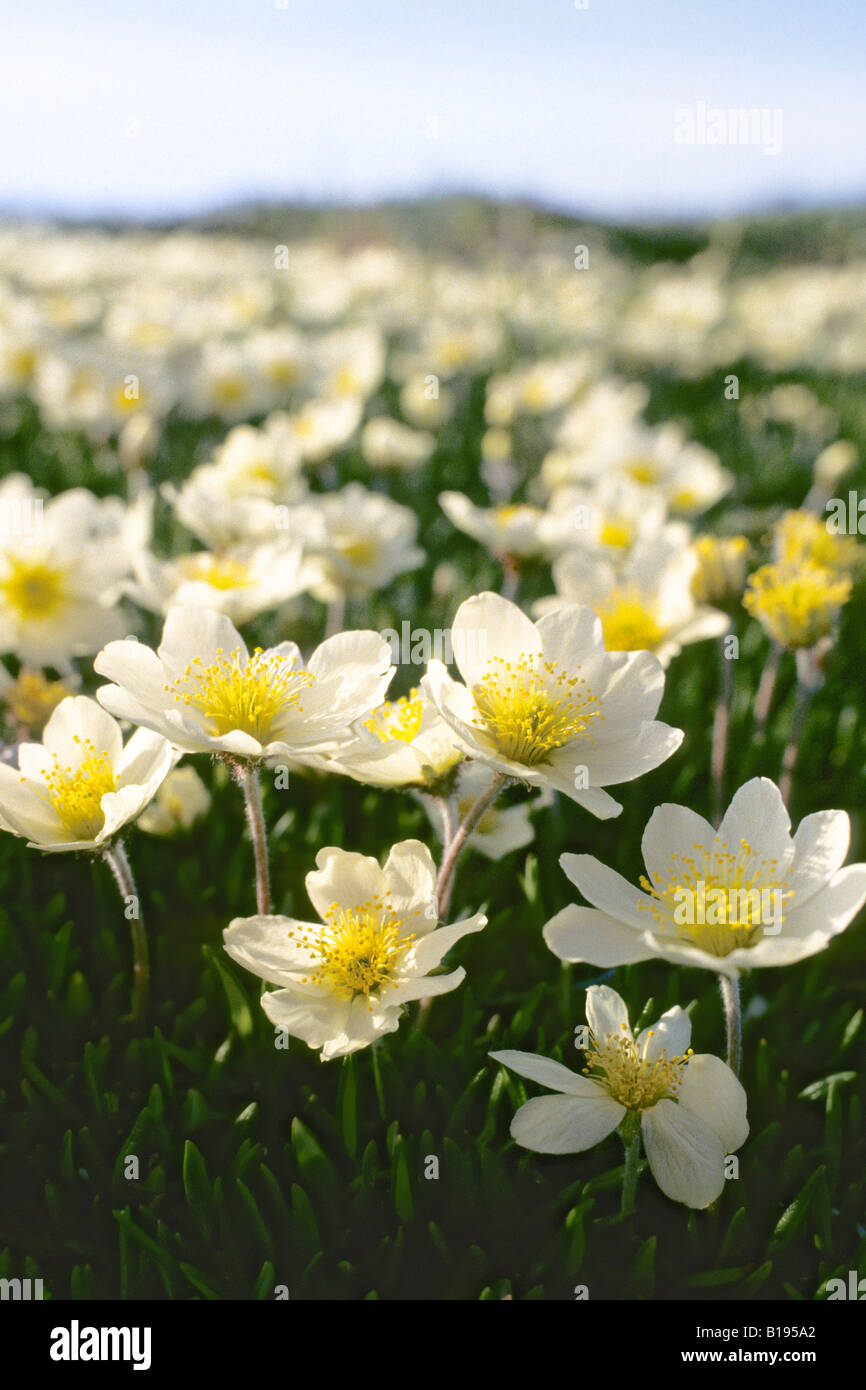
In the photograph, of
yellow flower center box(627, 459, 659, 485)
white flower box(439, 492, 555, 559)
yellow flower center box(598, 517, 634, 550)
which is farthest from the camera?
yellow flower center box(627, 459, 659, 485)

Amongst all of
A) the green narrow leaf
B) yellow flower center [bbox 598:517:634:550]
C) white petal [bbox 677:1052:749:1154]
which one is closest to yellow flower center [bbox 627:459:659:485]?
yellow flower center [bbox 598:517:634:550]

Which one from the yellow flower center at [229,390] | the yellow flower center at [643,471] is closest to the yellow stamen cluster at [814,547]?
the yellow flower center at [643,471]

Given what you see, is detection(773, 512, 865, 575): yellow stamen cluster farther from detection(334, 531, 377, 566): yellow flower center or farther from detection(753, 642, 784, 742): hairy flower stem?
detection(334, 531, 377, 566): yellow flower center

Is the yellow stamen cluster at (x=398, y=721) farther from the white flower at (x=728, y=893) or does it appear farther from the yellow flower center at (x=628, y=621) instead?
the yellow flower center at (x=628, y=621)

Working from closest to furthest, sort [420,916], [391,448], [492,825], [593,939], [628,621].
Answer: [593,939]
[420,916]
[492,825]
[628,621]
[391,448]

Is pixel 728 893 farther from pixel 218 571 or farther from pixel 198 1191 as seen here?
pixel 218 571

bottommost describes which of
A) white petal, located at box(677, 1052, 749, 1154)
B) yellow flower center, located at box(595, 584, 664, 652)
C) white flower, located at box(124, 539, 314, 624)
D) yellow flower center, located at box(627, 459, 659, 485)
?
white petal, located at box(677, 1052, 749, 1154)

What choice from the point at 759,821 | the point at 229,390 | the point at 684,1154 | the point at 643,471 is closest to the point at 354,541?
the point at 643,471

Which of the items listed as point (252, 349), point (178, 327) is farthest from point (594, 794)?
point (178, 327)
